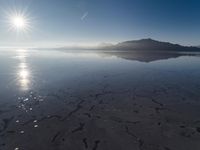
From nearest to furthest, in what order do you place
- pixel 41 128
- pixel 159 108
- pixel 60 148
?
1. pixel 60 148
2. pixel 41 128
3. pixel 159 108

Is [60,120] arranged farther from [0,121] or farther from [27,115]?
[0,121]

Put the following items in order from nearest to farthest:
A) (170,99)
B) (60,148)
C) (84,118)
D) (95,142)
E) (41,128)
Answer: (60,148) → (95,142) → (41,128) → (84,118) → (170,99)

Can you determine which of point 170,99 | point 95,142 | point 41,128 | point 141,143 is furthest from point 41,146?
point 170,99

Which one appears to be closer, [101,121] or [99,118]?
[101,121]

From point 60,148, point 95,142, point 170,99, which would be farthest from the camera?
point 170,99

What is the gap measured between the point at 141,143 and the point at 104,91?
8.02 m

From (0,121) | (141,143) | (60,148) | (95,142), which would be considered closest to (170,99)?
(141,143)

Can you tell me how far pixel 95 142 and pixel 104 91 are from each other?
25.8 feet

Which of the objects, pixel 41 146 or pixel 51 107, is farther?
pixel 51 107

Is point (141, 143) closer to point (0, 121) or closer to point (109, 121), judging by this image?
point (109, 121)

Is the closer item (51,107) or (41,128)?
(41,128)

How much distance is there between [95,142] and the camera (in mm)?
7547

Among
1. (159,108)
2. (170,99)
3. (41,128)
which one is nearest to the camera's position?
(41,128)

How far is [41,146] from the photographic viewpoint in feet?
23.6
